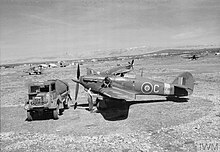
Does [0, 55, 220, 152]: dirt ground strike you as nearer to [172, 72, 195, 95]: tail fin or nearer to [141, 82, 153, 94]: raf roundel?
[172, 72, 195, 95]: tail fin

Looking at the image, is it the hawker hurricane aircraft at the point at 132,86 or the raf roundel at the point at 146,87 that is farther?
the raf roundel at the point at 146,87

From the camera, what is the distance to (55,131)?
10789 millimetres

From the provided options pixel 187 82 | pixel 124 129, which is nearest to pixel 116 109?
pixel 124 129

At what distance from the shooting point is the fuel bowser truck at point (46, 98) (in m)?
12.1

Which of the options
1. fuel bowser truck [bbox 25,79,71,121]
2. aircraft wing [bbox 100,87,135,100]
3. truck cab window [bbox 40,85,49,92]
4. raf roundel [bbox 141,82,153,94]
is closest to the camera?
aircraft wing [bbox 100,87,135,100]

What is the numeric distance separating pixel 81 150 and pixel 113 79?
6920 millimetres

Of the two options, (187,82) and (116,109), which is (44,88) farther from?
(187,82)

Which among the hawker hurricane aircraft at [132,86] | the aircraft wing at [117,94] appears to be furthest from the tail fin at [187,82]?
the aircraft wing at [117,94]

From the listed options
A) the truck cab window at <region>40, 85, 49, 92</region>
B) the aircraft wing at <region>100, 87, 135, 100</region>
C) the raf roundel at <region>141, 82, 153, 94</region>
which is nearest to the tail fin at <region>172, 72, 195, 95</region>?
the raf roundel at <region>141, 82, 153, 94</region>

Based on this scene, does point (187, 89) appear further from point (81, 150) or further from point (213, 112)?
point (81, 150)

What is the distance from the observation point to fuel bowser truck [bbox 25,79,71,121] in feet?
39.8

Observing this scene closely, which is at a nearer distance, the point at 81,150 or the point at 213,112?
the point at 81,150

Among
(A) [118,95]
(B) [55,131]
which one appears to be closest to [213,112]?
(A) [118,95]

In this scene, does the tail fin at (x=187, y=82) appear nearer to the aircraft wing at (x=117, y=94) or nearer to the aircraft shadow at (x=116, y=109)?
the aircraft shadow at (x=116, y=109)
